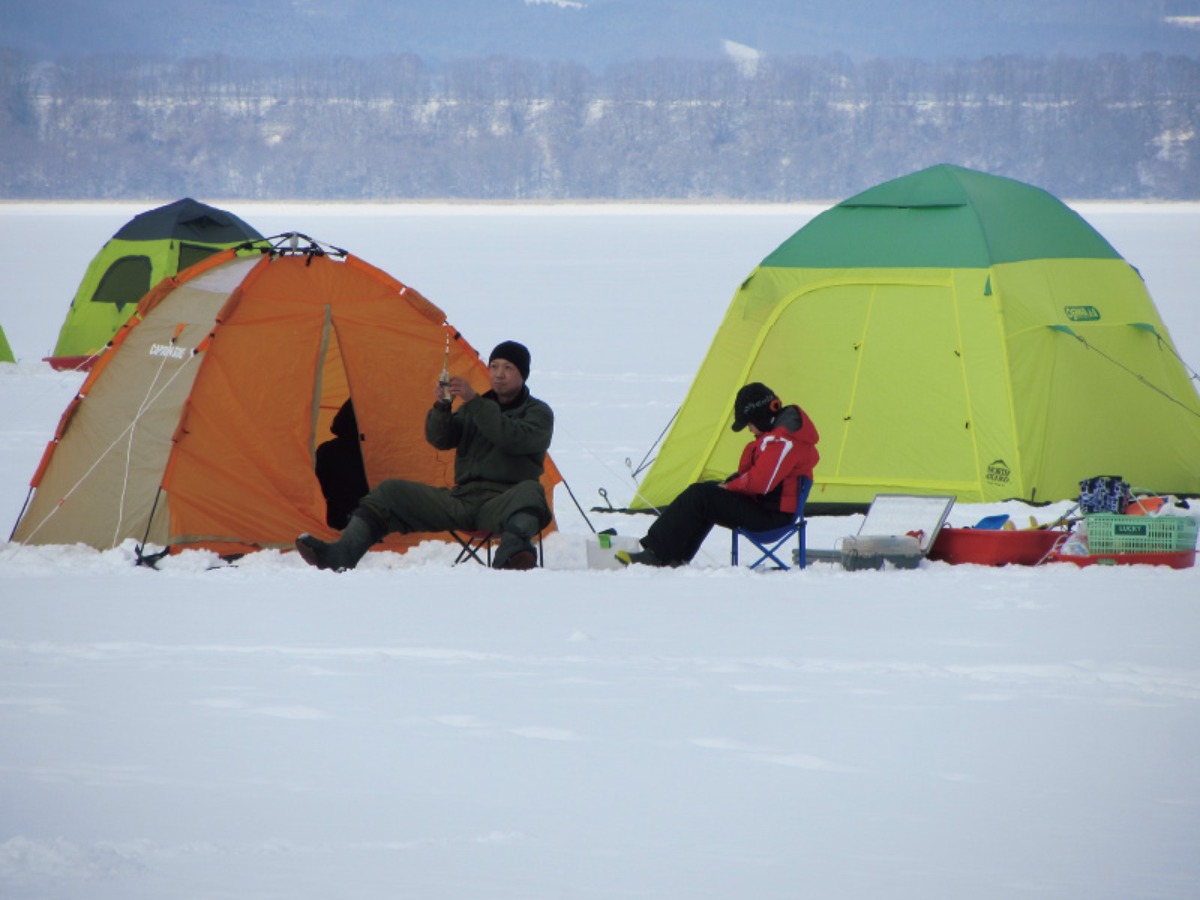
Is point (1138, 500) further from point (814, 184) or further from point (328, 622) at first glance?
point (814, 184)

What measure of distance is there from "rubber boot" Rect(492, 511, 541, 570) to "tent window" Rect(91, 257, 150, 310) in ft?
30.6

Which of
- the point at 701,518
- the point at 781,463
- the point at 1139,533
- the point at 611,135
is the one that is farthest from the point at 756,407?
the point at 611,135

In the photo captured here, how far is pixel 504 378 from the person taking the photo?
277 inches

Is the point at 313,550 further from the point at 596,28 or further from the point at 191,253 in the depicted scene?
the point at 596,28

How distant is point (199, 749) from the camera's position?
4684 mm

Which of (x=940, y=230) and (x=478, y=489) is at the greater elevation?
(x=940, y=230)

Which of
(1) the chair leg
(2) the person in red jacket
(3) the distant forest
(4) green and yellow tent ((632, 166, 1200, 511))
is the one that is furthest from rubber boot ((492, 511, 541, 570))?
(3) the distant forest

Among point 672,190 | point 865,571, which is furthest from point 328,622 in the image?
point 672,190

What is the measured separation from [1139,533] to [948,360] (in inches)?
63.8

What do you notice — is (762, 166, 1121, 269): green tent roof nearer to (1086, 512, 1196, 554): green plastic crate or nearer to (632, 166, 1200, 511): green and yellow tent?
(632, 166, 1200, 511): green and yellow tent

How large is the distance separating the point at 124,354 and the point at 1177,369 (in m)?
5.05

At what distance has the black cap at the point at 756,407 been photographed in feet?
22.9

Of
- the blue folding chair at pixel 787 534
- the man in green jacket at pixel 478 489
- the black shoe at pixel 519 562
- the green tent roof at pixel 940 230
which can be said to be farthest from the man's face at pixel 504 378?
the green tent roof at pixel 940 230

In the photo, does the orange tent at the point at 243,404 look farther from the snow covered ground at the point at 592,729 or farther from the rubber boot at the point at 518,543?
the rubber boot at the point at 518,543
